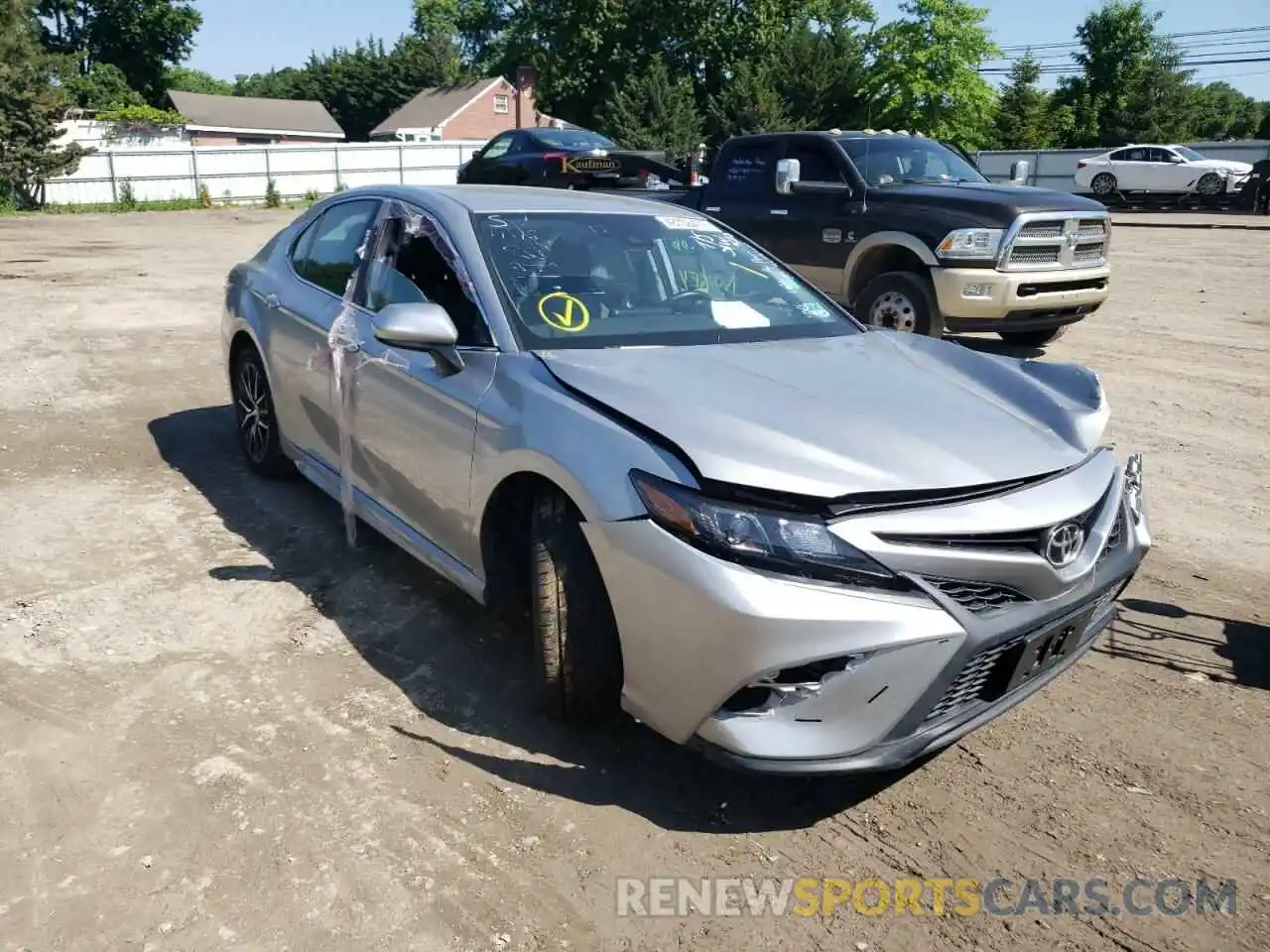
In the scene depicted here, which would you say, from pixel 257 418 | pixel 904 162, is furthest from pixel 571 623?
pixel 904 162

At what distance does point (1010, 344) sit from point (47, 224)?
74.8ft

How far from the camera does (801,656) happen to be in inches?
100

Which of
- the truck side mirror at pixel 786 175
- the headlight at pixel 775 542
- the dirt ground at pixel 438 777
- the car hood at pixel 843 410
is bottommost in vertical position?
the dirt ground at pixel 438 777

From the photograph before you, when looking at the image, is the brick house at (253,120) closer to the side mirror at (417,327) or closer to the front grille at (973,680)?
the side mirror at (417,327)

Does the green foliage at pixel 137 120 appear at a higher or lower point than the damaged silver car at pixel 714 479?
higher

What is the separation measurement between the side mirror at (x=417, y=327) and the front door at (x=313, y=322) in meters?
1.10

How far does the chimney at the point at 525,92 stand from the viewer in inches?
2425

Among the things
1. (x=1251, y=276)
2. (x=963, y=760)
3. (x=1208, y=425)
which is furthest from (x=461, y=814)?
(x=1251, y=276)

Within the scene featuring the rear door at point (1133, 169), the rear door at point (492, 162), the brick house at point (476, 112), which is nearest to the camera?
the rear door at point (492, 162)

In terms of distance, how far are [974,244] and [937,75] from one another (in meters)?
54.1

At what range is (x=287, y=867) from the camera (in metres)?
2.70

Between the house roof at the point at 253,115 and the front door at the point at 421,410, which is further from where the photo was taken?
the house roof at the point at 253,115

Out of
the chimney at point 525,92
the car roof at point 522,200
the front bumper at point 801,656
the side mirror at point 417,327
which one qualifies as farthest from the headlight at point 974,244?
the chimney at point 525,92

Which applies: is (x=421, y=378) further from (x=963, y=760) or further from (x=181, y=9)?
(x=181, y=9)
